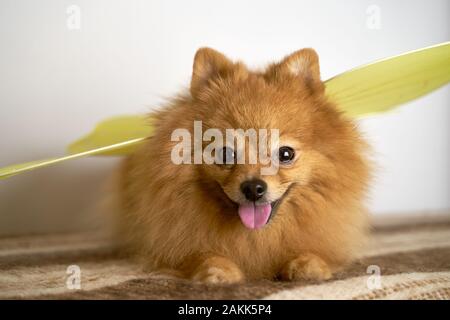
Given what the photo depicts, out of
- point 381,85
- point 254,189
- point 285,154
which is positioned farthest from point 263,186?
point 381,85

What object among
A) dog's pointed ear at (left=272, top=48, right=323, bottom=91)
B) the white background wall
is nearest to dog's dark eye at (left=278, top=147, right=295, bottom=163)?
dog's pointed ear at (left=272, top=48, right=323, bottom=91)

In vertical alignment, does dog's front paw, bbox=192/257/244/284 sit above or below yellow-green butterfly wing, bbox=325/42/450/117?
below

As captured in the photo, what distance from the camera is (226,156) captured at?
4.95 feet

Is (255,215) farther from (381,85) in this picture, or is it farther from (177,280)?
(381,85)

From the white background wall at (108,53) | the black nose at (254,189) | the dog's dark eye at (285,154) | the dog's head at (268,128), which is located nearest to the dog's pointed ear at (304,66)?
the dog's head at (268,128)

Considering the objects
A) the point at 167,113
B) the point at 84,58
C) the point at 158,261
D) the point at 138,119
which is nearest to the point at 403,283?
the point at 158,261

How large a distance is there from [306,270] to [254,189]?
0.30 metres

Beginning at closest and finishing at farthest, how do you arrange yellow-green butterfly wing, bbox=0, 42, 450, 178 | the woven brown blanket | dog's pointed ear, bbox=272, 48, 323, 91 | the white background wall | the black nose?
the woven brown blanket
the black nose
dog's pointed ear, bbox=272, 48, 323, 91
yellow-green butterfly wing, bbox=0, 42, 450, 178
the white background wall

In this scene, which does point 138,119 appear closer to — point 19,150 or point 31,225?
point 19,150

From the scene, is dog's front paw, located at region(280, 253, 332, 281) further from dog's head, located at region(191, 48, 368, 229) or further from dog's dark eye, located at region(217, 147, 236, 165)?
dog's dark eye, located at region(217, 147, 236, 165)

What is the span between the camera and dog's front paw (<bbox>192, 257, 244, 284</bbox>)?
4.51 feet

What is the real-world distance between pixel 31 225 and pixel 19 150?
0.40 metres

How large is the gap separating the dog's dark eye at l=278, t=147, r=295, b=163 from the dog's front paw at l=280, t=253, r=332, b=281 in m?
0.32

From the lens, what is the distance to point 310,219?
5.26 feet
